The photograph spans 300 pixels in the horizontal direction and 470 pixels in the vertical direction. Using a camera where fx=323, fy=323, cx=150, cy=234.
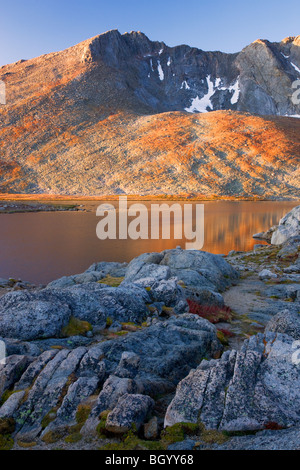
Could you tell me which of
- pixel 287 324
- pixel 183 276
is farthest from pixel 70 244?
pixel 287 324

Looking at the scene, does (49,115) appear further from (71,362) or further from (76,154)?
(71,362)

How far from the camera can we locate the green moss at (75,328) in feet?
36.7

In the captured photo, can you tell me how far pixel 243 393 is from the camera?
7.11 m

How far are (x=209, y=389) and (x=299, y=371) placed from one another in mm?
2169

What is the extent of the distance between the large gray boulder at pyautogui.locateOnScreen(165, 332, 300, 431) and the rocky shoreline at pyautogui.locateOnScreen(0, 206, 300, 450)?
0.02 metres

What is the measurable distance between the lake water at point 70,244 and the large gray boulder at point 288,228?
13.9 ft

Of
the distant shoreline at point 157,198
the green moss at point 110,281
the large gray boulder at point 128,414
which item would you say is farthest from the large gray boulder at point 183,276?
the distant shoreline at point 157,198

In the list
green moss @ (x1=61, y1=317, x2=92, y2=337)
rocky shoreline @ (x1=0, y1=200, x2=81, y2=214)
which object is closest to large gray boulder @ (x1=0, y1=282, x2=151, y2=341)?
green moss @ (x1=61, y1=317, x2=92, y2=337)

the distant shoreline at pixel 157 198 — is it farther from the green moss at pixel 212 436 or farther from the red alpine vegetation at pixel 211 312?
the green moss at pixel 212 436

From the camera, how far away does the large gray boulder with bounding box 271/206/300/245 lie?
1554 inches

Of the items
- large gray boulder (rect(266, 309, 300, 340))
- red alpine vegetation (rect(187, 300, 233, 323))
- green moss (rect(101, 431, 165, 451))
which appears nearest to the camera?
green moss (rect(101, 431, 165, 451))

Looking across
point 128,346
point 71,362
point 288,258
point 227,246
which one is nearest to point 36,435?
point 71,362

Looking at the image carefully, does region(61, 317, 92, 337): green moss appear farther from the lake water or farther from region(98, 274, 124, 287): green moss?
the lake water
